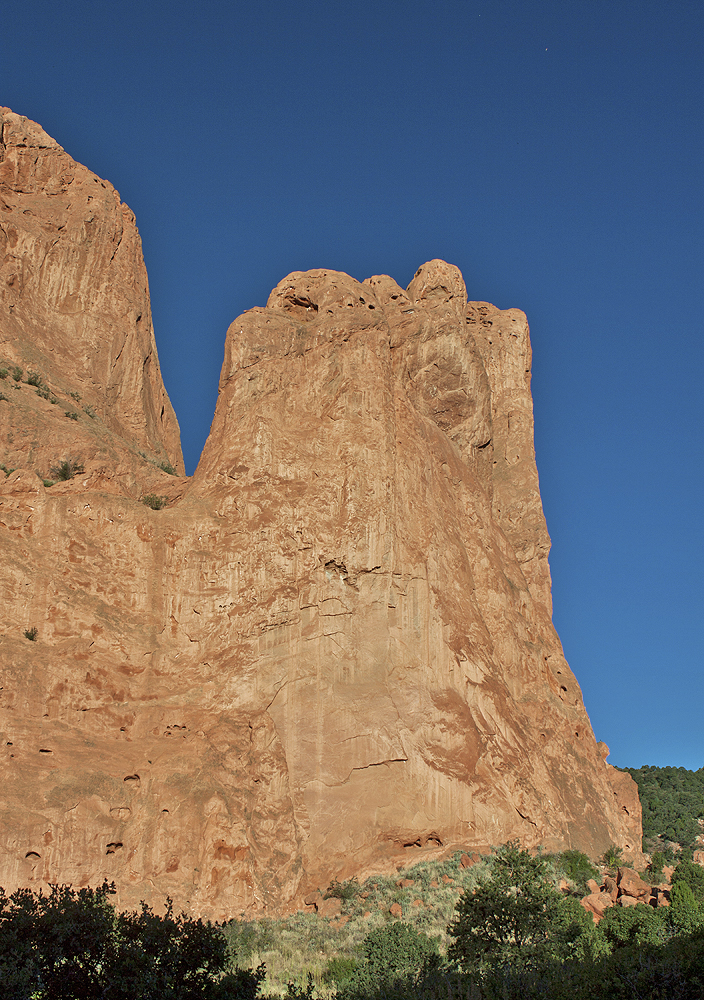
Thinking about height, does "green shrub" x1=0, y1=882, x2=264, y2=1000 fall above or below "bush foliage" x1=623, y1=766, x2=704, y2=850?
below

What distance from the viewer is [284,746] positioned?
98.9 ft

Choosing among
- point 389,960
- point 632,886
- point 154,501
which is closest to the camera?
point 389,960

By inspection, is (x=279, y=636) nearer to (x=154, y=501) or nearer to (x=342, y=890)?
(x=154, y=501)

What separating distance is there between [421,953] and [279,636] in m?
11.3

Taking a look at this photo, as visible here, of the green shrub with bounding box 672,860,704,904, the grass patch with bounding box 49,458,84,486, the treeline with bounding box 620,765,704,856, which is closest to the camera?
the green shrub with bounding box 672,860,704,904

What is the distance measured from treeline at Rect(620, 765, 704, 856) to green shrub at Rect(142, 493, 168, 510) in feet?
82.1

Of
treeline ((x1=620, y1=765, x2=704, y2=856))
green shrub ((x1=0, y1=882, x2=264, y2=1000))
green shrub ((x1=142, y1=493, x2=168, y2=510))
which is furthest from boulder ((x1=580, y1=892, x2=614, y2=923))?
green shrub ((x1=142, y1=493, x2=168, y2=510))

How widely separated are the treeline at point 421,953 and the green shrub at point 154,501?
14.1 m

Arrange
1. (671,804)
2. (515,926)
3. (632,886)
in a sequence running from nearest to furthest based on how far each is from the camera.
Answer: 1. (515,926)
2. (632,886)
3. (671,804)

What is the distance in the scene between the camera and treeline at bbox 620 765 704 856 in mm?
47656

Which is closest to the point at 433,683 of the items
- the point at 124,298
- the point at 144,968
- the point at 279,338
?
the point at 279,338

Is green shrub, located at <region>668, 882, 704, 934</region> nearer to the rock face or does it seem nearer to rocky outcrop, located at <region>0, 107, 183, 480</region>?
the rock face

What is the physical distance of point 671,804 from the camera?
5491 centimetres

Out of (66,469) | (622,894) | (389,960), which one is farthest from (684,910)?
(66,469)
